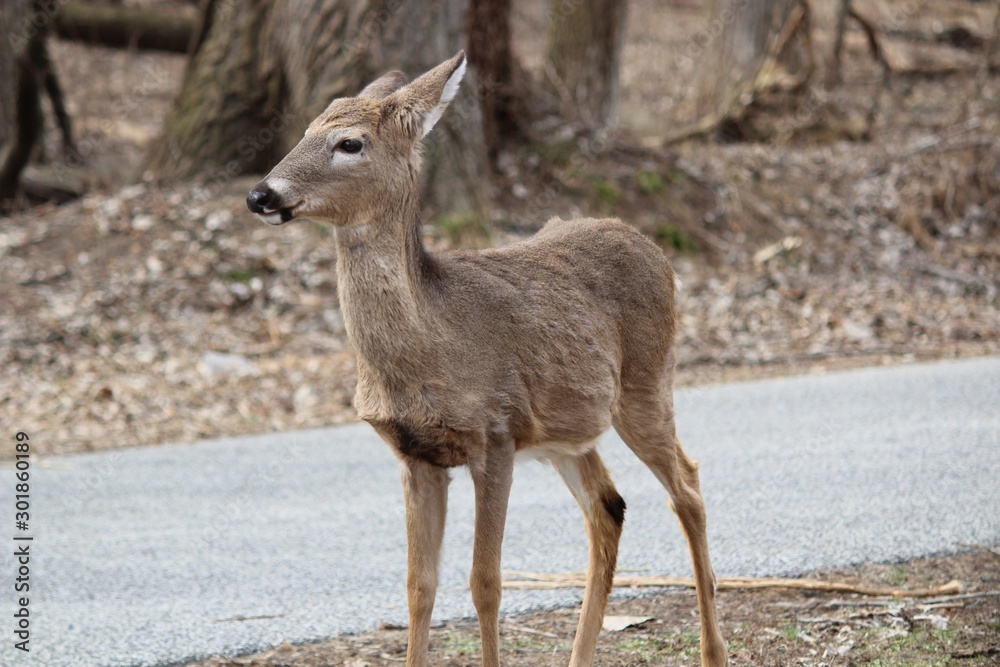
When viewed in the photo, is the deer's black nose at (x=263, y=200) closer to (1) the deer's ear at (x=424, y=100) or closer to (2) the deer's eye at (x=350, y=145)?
(2) the deer's eye at (x=350, y=145)

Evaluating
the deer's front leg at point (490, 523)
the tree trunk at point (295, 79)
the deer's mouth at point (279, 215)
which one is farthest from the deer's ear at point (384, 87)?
the tree trunk at point (295, 79)

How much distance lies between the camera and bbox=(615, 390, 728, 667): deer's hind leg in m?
4.19

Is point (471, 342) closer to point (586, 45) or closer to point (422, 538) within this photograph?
point (422, 538)

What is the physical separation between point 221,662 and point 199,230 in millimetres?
6395

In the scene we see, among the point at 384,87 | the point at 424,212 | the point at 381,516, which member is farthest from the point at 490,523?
the point at 424,212

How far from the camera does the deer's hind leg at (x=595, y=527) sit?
13.8ft

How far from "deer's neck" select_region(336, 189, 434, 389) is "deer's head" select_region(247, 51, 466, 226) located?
0.07m

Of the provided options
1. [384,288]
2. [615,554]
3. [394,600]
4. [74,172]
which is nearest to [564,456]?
[615,554]

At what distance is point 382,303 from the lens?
356cm

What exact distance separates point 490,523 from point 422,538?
27 centimetres

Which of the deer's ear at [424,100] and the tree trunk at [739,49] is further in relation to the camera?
the tree trunk at [739,49]

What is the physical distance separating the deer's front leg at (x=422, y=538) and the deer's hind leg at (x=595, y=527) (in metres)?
0.66

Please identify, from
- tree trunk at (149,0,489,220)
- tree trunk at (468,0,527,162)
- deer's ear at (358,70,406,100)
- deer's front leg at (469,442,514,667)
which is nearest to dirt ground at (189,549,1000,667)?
deer's front leg at (469,442,514,667)

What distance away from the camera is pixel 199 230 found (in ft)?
33.7
